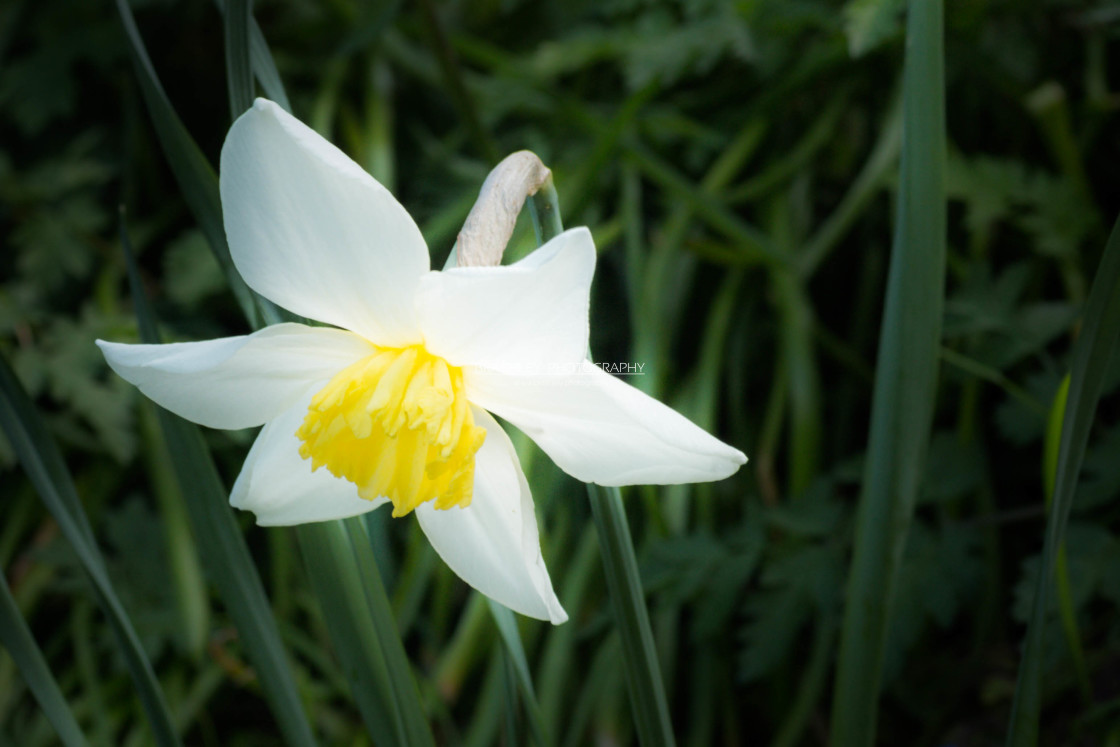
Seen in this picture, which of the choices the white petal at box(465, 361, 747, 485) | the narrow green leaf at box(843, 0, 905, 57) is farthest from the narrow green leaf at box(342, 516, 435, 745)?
the narrow green leaf at box(843, 0, 905, 57)

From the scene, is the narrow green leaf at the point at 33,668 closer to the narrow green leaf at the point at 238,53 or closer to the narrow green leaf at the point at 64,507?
the narrow green leaf at the point at 64,507

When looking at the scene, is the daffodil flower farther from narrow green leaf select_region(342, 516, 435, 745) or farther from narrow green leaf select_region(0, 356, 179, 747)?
narrow green leaf select_region(0, 356, 179, 747)

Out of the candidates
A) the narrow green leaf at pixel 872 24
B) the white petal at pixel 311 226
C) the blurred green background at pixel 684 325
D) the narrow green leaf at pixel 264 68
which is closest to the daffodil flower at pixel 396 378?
the white petal at pixel 311 226

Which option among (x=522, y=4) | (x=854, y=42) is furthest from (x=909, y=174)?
(x=522, y=4)

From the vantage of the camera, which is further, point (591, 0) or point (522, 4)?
point (522, 4)

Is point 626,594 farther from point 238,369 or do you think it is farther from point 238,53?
point 238,53

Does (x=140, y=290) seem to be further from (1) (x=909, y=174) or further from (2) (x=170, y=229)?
(2) (x=170, y=229)
